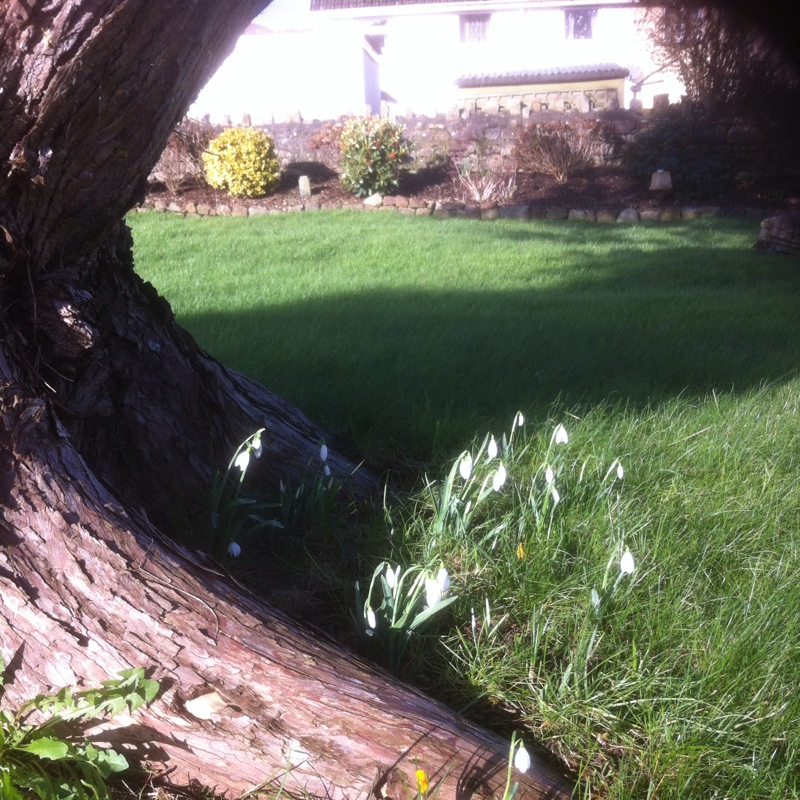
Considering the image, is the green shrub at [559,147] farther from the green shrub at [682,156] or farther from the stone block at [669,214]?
the stone block at [669,214]

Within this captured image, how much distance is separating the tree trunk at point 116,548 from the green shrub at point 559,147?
1264 centimetres

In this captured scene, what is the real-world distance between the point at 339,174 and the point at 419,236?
19.0 feet

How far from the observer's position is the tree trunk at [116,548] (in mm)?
1814

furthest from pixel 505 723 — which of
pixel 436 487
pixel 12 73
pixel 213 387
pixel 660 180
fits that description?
pixel 660 180

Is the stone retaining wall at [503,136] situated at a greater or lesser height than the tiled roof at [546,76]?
lesser

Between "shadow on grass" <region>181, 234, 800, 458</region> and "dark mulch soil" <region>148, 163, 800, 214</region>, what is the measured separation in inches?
253

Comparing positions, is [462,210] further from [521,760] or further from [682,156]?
[521,760]

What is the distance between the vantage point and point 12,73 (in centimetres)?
192

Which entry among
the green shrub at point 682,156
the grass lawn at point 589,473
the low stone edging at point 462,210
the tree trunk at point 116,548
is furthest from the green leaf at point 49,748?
the green shrub at point 682,156

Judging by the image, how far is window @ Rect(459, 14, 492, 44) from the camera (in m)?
24.7

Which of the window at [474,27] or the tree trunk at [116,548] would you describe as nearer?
the tree trunk at [116,548]

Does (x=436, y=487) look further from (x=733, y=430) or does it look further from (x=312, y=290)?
(x=312, y=290)

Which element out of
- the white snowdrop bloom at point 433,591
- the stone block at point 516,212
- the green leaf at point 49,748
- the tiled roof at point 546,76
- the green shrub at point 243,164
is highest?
the tiled roof at point 546,76

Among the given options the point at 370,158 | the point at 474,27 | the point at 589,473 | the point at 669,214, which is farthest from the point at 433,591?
the point at 474,27
